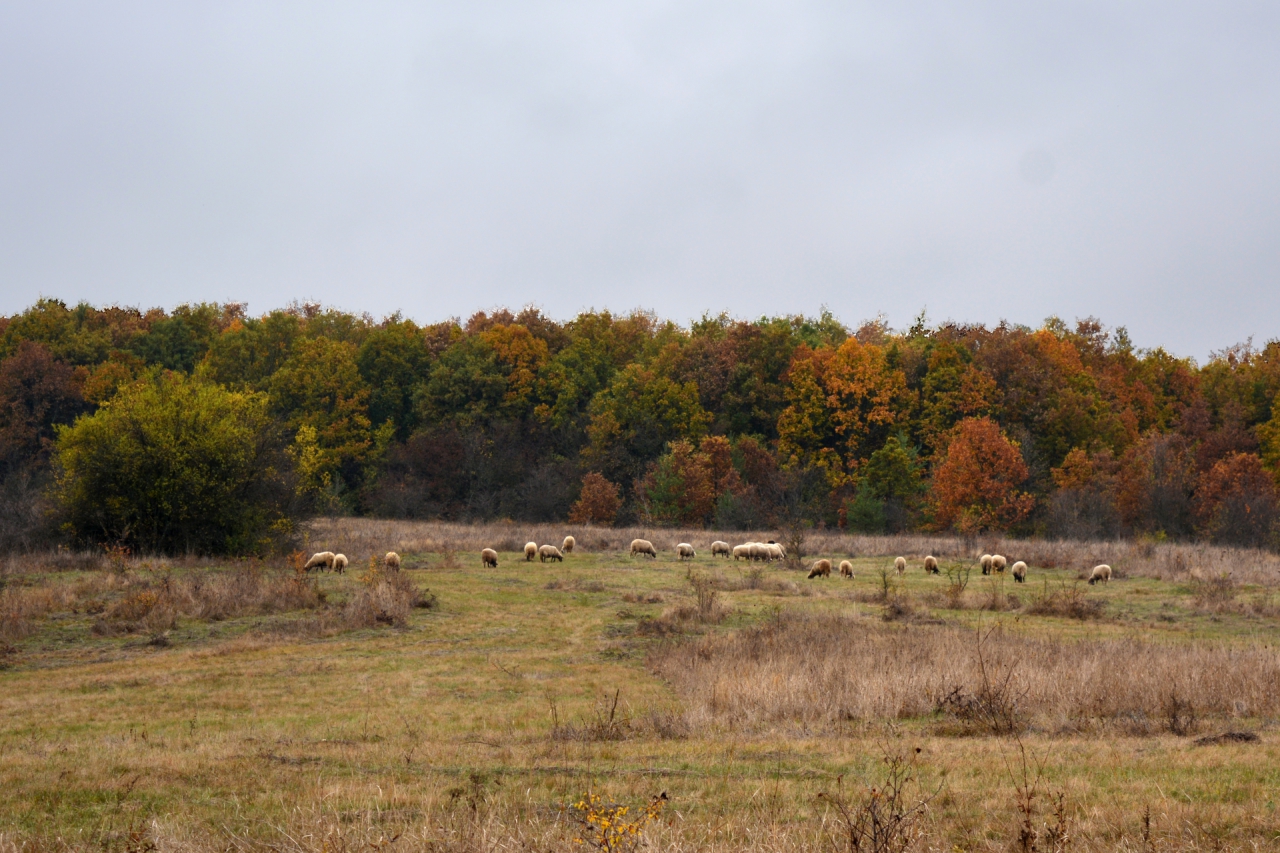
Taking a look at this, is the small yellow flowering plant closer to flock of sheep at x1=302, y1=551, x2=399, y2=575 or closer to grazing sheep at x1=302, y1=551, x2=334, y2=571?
flock of sheep at x1=302, y1=551, x2=399, y2=575

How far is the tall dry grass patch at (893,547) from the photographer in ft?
113

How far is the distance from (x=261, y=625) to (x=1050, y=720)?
16077 millimetres

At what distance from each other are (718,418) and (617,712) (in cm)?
6505

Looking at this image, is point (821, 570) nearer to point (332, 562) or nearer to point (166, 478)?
point (332, 562)

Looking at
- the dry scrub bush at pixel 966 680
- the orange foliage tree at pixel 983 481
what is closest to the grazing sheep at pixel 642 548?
the dry scrub bush at pixel 966 680

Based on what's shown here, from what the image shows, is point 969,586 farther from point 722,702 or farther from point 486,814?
point 486,814

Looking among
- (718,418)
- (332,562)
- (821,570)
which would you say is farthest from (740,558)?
(718,418)

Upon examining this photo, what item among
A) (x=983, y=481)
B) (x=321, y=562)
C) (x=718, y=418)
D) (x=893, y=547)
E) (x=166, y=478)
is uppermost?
(x=718, y=418)

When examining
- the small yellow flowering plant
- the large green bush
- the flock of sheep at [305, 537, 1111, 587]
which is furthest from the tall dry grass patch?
the small yellow flowering plant

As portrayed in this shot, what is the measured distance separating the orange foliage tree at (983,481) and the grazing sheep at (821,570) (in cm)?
3025

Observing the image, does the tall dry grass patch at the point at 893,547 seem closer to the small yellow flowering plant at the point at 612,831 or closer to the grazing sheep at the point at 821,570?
the grazing sheep at the point at 821,570

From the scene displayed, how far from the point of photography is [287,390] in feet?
257

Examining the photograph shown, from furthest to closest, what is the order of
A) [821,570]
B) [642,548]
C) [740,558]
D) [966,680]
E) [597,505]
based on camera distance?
1. [597,505]
2. [642,548]
3. [740,558]
4. [821,570]
5. [966,680]

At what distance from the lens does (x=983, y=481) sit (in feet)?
200
